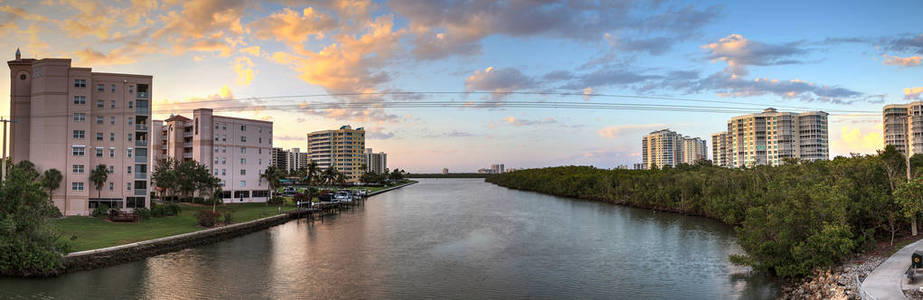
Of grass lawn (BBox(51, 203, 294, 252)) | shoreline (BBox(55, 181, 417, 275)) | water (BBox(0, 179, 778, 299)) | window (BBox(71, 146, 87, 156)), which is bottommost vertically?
water (BBox(0, 179, 778, 299))

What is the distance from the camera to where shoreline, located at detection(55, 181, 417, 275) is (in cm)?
3188

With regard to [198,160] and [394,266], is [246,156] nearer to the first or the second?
[198,160]

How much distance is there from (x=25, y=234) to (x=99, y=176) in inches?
1011

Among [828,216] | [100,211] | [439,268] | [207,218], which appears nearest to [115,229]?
[207,218]

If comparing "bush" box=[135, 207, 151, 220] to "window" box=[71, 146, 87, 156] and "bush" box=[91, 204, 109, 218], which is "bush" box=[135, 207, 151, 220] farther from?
"window" box=[71, 146, 87, 156]

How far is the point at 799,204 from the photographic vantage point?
1092 inches

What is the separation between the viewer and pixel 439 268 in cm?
3466

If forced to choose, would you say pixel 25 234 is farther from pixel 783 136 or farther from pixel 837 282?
pixel 783 136

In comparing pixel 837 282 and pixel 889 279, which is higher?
pixel 889 279

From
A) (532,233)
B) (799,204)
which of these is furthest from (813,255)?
(532,233)

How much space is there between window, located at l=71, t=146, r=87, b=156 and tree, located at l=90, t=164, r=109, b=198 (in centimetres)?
207

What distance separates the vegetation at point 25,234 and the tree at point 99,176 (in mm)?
23950

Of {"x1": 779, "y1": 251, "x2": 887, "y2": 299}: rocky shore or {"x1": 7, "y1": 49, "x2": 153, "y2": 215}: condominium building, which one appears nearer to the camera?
{"x1": 779, "y1": 251, "x2": 887, "y2": 299}: rocky shore

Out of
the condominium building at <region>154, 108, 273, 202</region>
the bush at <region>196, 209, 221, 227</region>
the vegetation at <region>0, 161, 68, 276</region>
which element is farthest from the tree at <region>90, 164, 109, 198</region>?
the condominium building at <region>154, 108, 273, 202</region>
